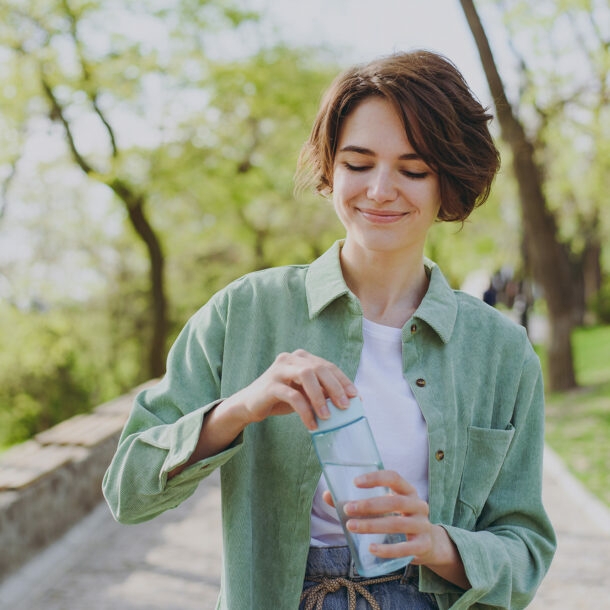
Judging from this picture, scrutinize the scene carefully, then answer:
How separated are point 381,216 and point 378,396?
1.14 ft

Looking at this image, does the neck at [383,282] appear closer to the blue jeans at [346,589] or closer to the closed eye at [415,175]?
the closed eye at [415,175]

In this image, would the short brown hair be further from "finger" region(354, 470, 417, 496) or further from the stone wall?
the stone wall

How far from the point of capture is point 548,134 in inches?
479

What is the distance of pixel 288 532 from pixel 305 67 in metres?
14.5

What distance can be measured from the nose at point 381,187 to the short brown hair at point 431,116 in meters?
0.08

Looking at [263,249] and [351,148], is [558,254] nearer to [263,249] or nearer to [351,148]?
[351,148]

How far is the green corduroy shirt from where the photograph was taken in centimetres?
148

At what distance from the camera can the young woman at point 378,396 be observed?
1.50 metres

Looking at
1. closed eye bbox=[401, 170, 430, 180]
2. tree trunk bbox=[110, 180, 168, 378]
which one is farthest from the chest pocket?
tree trunk bbox=[110, 180, 168, 378]

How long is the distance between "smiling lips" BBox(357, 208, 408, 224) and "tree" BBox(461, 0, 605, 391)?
857cm

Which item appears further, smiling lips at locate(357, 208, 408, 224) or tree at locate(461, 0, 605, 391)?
tree at locate(461, 0, 605, 391)

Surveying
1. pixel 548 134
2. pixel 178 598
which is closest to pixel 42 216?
pixel 548 134

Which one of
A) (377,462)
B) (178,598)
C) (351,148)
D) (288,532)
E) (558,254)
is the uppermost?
(351,148)

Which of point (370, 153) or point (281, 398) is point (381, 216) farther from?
point (281, 398)
